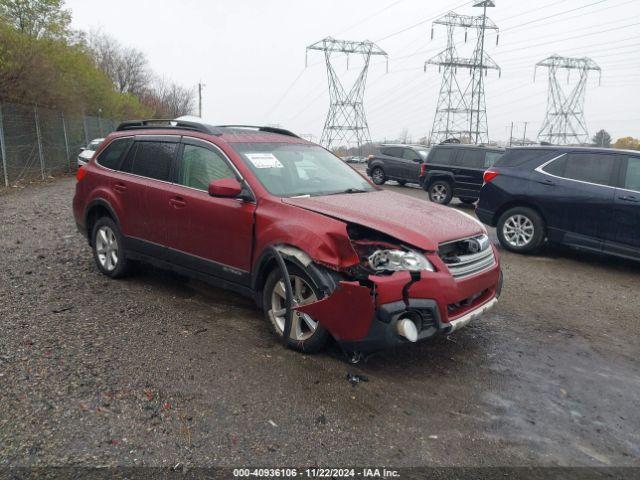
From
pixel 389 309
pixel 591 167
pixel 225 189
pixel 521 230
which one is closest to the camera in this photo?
pixel 389 309

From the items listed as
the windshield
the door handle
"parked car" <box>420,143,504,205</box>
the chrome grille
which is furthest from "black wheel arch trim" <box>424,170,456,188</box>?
the door handle

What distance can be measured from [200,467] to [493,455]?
62.1 inches

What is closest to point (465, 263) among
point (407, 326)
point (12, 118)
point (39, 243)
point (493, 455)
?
point (407, 326)

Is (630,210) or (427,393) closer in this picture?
(427,393)

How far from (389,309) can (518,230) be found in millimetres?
5413

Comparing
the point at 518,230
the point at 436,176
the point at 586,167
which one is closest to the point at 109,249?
the point at 518,230

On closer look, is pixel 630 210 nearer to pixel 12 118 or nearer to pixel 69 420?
pixel 69 420

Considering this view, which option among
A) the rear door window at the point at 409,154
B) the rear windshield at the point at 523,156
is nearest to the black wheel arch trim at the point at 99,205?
the rear windshield at the point at 523,156

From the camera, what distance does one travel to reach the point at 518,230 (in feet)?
26.3

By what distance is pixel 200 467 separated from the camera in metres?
2.61

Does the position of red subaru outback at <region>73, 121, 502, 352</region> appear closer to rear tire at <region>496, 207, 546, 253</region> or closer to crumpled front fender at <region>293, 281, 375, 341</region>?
crumpled front fender at <region>293, 281, 375, 341</region>

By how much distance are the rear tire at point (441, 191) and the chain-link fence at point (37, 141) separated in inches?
481

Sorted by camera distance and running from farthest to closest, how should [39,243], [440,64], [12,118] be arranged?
1. [440,64]
2. [12,118]
3. [39,243]

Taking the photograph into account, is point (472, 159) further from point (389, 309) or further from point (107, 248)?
point (389, 309)
